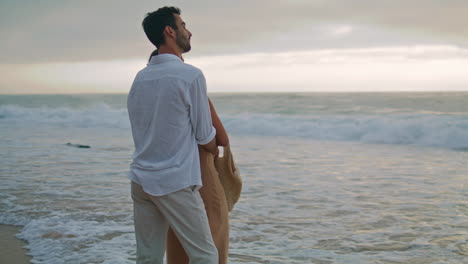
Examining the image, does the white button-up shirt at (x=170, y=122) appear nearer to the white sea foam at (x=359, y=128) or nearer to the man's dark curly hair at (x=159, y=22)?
the man's dark curly hair at (x=159, y=22)

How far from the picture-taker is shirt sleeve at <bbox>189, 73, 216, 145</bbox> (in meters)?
2.14

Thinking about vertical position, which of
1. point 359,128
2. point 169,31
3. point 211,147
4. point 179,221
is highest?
point 169,31

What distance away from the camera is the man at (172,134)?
7.03 ft

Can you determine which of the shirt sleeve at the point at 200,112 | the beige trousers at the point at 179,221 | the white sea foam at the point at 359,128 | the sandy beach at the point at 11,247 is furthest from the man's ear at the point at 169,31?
the white sea foam at the point at 359,128

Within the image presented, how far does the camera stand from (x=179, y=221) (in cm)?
226

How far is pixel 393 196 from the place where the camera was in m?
7.05

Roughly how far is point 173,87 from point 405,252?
328 cm

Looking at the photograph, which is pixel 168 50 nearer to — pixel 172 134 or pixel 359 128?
pixel 172 134

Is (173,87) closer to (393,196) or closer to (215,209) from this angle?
(215,209)

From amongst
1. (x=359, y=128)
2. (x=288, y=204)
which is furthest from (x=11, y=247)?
(x=359, y=128)

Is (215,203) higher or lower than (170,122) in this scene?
lower

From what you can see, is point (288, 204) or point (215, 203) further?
point (288, 204)

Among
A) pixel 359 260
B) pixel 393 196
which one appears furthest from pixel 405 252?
pixel 393 196

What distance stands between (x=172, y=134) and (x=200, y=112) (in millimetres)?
156
